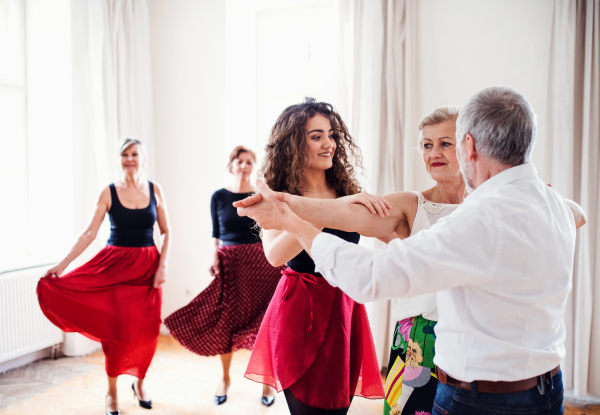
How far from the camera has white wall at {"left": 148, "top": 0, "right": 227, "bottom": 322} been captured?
4.09m

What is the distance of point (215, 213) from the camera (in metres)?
3.24

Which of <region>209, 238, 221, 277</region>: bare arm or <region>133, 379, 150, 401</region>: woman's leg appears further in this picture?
<region>209, 238, 221, 277</region>: bare arm

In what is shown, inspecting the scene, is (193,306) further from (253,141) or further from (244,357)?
(253,141)

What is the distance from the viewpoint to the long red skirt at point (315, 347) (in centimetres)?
162

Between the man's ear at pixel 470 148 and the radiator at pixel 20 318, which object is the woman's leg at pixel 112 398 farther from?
the man's ear at pixel 470 148

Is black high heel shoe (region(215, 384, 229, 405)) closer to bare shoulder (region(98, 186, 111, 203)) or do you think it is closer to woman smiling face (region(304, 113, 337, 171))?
bare shoulder (region(98, 186, 111, 203))

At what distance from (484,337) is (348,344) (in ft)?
2.61

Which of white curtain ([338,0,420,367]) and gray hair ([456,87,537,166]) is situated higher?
white curtain ([338,0,420,367])

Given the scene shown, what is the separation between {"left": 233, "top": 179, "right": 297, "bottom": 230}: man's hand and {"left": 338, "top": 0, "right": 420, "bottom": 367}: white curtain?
2143mm

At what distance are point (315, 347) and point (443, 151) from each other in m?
0.84

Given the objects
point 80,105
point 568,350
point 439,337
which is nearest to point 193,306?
point 80,105

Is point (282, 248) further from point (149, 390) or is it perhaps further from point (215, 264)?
point (149, 390)

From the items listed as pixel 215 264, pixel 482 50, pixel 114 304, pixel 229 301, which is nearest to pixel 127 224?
pixel 114 304

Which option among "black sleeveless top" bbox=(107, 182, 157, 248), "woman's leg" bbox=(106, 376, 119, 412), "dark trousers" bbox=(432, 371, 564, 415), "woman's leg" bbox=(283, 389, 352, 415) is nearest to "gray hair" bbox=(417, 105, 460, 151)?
"dark trousers" bbox=(432, 371, 564, 415)
